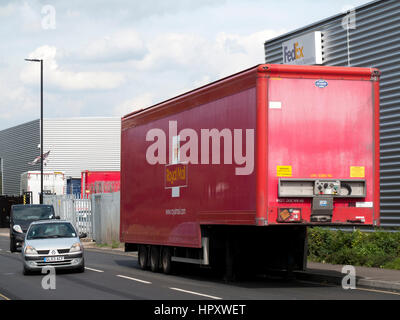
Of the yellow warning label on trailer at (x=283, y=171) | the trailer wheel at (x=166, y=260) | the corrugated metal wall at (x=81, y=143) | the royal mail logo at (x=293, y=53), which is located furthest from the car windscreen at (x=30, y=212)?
the corrugated metal wall at (x=81, y=143)

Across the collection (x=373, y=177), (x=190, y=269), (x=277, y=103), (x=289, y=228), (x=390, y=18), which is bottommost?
(x=190, y=269)

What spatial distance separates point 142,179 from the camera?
934 inches

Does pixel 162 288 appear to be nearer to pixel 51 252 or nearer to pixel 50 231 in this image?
pixel 51 252

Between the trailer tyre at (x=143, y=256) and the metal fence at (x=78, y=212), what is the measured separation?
20.5 metres

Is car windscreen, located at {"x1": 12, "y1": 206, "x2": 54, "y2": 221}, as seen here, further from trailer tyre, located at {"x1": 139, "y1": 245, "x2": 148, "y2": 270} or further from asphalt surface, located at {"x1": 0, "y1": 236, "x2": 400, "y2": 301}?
trailer tyre, located at {"x1": 139, "y1": 245, "x2": 148, "y2": 270}

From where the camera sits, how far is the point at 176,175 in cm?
2108

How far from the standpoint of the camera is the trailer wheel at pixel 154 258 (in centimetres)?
2357

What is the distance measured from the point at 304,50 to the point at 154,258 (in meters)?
15.2

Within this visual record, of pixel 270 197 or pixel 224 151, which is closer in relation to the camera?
pixel 270 197

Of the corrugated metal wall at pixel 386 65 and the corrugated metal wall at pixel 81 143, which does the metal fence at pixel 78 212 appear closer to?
the corrugated metal wall at pixel 386 65
